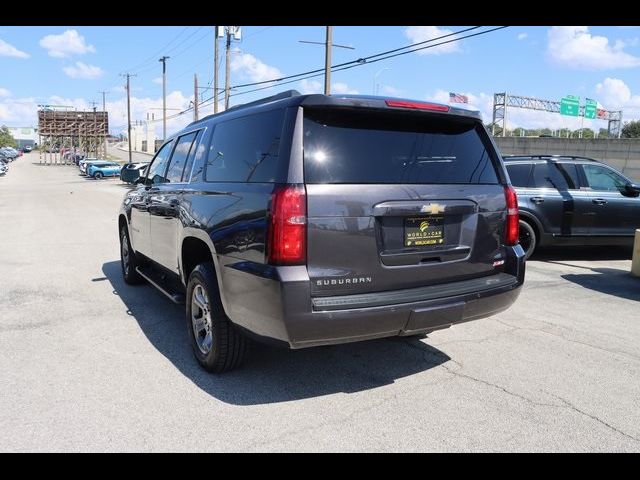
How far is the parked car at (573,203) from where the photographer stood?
866 centimetres

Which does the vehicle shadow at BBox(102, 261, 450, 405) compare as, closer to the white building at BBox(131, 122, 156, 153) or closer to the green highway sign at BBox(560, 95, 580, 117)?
the green highway sign at BBox(560, 95, 580, 117)

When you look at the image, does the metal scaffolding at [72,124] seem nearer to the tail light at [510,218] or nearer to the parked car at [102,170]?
the parked car at [102,170]

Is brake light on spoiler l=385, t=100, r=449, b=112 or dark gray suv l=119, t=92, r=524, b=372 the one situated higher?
brake light on spoiler l=385, t=100, r=449, b=112

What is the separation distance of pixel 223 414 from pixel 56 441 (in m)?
0.95

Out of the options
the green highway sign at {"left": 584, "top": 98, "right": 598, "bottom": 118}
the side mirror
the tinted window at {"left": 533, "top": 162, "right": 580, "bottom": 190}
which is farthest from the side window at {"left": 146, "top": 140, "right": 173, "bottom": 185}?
the green highway sign at {"left": 584, "top": 98, "right": 598, "bottom": 118}

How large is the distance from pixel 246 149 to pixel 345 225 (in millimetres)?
1008

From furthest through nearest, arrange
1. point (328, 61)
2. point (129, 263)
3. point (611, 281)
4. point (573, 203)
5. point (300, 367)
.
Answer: point (328, 61)
point (573, 203)
point (611, 281)
point (129, 263)
point (300, 367)

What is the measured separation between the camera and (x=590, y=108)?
237ft

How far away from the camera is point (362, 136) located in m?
3.41

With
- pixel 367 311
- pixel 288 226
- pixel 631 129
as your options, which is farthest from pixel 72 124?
pixel 367 311

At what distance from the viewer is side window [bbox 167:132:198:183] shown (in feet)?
16.2

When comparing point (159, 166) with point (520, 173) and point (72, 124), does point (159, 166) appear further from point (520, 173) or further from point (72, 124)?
point (72, 124)
